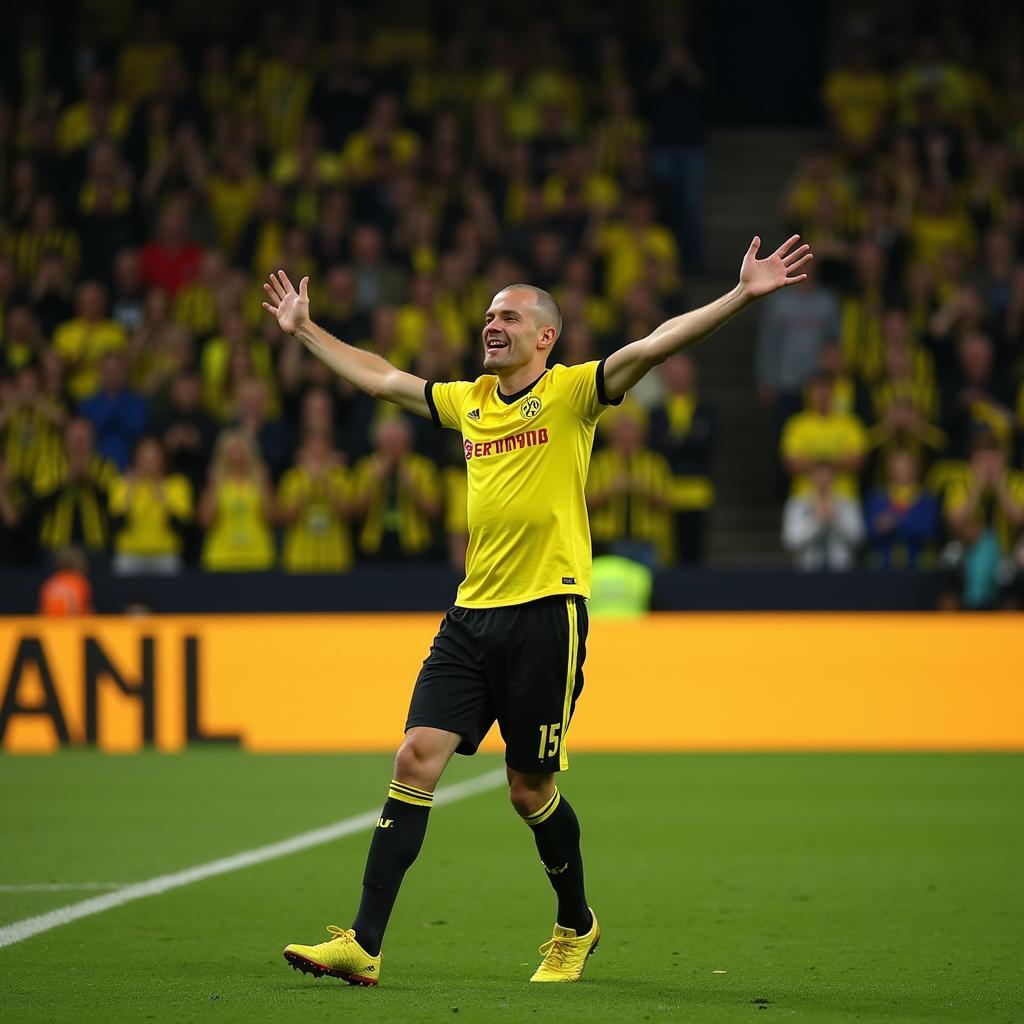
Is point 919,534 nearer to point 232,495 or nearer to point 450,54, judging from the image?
point 232,495

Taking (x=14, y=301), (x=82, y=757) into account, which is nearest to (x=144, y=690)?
(x=82, y=757)

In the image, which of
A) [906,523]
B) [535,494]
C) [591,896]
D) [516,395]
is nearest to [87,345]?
[906,523]

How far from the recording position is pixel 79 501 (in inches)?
630

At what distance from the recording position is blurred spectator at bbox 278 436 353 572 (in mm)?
15656

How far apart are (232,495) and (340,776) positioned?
400 cm

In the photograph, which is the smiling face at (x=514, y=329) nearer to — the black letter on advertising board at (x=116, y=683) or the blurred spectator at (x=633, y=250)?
the black letter on advertising board at (x=116, y=683)

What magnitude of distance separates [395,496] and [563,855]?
9.89 meters

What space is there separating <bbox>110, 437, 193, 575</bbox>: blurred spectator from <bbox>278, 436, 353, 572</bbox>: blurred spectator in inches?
34.0

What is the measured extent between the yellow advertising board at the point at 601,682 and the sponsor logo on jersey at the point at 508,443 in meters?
7.91

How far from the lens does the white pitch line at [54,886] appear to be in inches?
303

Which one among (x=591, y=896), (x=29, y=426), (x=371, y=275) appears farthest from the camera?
(x=371, y=275)

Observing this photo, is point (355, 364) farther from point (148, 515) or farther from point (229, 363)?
point (229, 363)

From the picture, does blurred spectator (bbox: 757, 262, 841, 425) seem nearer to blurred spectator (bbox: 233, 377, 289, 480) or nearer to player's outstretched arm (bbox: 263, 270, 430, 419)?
blurred spectator (bbox: 233, 377, 289, 480)

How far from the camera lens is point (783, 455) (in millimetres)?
16625
